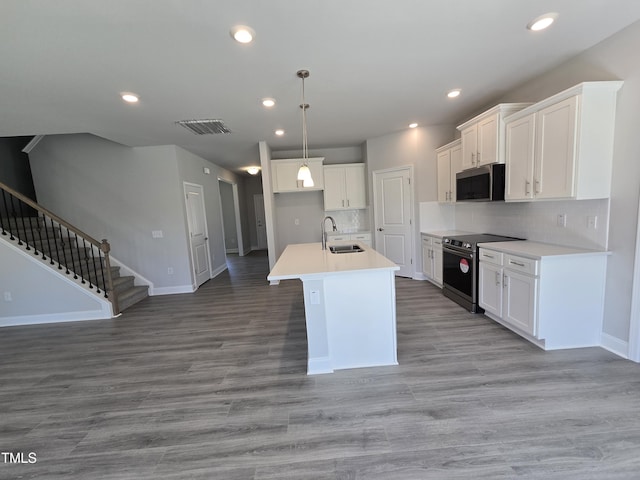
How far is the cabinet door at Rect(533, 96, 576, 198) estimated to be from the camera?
236 cm

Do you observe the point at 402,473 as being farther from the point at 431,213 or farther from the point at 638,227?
the point at 431,213

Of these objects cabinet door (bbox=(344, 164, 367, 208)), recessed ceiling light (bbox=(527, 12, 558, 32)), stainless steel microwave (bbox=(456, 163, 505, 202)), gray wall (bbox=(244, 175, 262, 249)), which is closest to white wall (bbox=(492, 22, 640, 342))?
recessed ceiling light (bbox=(527, 12, 558, 32))

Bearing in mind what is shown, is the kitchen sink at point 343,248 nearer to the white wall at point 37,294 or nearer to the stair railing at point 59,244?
the stair railing at point 59,244

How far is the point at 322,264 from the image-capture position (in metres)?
2.49

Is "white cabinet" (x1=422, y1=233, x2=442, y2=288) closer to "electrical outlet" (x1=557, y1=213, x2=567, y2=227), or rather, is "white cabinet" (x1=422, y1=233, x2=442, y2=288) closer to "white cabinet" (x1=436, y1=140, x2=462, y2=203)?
"white cabinet" (x1=436, y1=140, x2=462, y2=203)

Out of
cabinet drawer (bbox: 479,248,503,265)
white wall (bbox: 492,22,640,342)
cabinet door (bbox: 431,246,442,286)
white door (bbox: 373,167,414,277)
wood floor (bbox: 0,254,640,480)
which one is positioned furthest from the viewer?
white door (bbox: 373,167,414,277)

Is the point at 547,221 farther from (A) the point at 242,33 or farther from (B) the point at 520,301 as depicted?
(A) the point at 242,33

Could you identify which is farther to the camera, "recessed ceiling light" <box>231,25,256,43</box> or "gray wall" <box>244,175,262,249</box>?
"gray wall" <box>244,175,262,249</box>

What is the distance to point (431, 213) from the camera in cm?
474

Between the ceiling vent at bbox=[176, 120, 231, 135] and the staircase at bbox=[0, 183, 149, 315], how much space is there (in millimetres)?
2092

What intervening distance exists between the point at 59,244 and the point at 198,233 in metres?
2.18

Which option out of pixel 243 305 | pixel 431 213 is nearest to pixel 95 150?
pixel 243 305

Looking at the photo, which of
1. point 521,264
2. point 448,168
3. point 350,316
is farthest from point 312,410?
point 448,168

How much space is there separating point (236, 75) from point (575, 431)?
366cm
